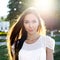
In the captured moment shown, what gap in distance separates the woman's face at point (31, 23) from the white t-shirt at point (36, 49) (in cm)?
12

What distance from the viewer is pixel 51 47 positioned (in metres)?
2.94

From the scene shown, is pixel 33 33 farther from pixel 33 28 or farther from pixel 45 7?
pixel 45 7

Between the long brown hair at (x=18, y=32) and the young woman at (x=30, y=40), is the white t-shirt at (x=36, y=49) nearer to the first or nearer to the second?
the young woman at (x=30, y=40)

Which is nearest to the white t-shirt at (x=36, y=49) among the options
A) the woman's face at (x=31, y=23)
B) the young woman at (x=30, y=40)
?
the young woman at (x=30, y=40)

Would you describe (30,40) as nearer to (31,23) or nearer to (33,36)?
(33,36)

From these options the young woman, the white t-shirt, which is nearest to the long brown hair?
the young woman

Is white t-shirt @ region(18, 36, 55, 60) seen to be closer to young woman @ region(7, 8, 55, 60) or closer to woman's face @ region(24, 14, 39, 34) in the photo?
young woman @ region(7, 8, 55, 60)

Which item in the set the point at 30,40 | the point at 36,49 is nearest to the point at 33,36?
the point at 30,40

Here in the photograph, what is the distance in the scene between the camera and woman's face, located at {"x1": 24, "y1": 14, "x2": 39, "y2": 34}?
296 cm

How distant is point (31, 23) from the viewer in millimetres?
2955

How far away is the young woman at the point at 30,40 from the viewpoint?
287 cm

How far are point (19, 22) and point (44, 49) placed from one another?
1.48 feet

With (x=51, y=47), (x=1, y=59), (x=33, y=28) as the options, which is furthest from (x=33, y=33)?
(x=1, y=59)

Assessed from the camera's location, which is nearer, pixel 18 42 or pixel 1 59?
pixel 18 42
